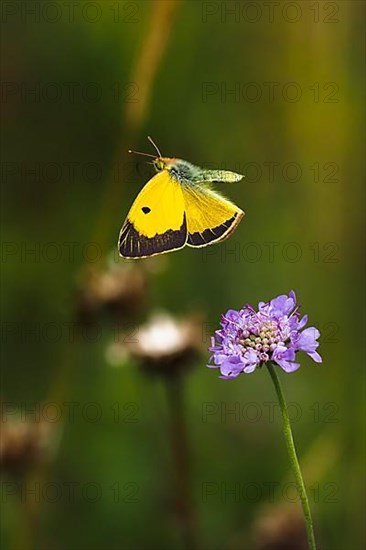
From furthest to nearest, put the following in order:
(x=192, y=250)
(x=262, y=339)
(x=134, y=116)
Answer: (x=192, y=250) → (x=134, y=116) → (x=262, y=339)

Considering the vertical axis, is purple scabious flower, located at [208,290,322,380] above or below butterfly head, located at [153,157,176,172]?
below

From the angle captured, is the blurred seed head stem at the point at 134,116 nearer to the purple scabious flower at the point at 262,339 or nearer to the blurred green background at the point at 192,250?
the blurred green background at the point at 192,250

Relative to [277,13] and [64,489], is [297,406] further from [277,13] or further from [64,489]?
[277,13]

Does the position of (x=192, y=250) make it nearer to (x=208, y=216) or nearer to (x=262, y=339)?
(x=208, y=216)

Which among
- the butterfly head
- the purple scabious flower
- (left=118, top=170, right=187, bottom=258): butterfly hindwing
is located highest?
the butterfly head

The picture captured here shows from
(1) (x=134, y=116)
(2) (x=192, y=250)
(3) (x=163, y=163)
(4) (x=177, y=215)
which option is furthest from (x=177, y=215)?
(2) (x=192, y=250)

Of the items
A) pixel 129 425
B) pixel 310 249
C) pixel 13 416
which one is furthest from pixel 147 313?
pixel 310 249

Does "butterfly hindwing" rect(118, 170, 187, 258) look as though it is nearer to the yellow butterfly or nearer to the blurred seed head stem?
the yellow butterfly

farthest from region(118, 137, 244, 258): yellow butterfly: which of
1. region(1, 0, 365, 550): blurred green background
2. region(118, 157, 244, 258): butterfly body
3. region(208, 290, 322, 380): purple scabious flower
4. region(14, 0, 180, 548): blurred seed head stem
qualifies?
region(1, 0, 365, 550): blurred green background

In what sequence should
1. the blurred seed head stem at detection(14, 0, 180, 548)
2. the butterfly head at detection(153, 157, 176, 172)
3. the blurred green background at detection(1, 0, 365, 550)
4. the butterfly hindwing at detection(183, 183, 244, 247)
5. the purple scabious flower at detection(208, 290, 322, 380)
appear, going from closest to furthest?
1. the purple scabious flower at detection(208, 290, 322, 380)
2. the butterfly hindwing at detection(183, 183, 244, 247)
3. the butterfly head at detection(153, 157, 176, 172)
4. the blurred seed head stem at detection(14, 0, 180, 548)
5. the blurred green background at detection(1, 0, 365, 550)
